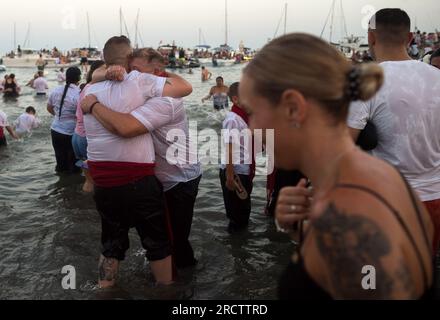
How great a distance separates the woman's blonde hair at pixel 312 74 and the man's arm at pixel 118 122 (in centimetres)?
205

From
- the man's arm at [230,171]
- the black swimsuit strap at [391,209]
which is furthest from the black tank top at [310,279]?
the man's arm at [230,171]

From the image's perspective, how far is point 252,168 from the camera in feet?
18.3

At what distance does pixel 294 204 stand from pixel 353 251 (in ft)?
1.77

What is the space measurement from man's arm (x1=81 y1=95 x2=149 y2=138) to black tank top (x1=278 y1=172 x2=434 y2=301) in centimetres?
216

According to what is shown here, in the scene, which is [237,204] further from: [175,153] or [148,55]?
[148,55]

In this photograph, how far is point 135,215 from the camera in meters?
3.61

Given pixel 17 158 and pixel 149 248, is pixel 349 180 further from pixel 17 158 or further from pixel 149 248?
pixel 17 158

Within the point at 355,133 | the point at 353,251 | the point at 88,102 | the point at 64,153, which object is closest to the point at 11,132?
the point at 64,153

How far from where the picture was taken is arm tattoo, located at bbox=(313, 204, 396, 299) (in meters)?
1.23

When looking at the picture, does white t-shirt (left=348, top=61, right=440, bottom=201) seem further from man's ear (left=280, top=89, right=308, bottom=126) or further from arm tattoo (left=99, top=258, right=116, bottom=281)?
arm tattoo (left=99, top=258, right=116, bottom=281)

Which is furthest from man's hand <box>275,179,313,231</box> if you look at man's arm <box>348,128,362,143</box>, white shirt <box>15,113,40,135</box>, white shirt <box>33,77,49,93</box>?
white shirt <box>33,77,49,93</box>

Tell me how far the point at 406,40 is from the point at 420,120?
2.18ft

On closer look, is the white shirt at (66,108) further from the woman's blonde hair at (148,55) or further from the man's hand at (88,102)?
the man's hand at (88,102)

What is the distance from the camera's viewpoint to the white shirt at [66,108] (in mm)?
8258
